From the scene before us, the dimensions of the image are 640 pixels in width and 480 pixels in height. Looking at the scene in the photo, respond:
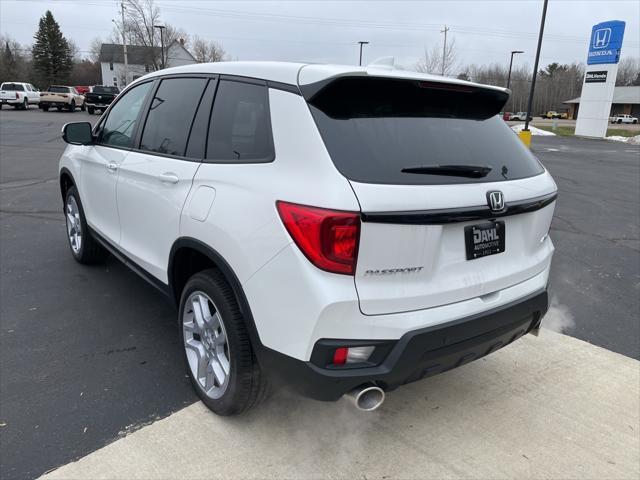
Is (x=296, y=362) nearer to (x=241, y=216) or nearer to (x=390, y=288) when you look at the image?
(x=390, y=288)

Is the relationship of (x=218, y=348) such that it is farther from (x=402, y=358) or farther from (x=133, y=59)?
(x=133, y=59)

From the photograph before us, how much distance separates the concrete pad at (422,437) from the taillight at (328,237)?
3.59ft

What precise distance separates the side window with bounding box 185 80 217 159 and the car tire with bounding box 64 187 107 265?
221 cm

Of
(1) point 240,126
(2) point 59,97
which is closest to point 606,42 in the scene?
(2) point 59,97

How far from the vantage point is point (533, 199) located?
250 cm

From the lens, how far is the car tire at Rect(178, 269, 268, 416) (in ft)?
7.87

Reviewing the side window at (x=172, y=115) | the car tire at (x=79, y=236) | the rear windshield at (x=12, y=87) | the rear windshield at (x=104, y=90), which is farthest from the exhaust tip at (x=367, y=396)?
the rear windshield at (x=12, y=87)

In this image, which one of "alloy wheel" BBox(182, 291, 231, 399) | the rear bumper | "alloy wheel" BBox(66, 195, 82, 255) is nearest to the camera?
the rear bumper

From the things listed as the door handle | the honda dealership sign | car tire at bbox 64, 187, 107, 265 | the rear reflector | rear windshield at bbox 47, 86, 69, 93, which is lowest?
car tire at bbox 64, 187, 107, 265

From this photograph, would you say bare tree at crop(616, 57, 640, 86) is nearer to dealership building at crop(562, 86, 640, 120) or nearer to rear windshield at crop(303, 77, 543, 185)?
dealership building at crop(562, 86, 640, 120)

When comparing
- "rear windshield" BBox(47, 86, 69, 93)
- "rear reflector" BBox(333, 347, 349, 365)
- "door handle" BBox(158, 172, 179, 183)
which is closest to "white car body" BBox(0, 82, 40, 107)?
"rear windshield" BBox(47, 86, 69, 93)

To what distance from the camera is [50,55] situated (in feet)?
240

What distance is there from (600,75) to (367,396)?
3724cm

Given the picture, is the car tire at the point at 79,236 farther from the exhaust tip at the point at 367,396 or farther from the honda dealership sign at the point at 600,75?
the honda dealership sign at the point at 600,75
